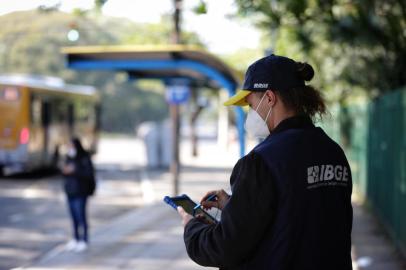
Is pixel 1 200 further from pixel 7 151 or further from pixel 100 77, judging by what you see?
pixel 100 77

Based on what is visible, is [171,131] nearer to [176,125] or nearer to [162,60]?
[176,125]

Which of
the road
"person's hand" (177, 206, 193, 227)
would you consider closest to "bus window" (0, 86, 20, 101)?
the road

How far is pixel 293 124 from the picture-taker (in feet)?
9.37

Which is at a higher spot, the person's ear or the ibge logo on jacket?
the person's ear

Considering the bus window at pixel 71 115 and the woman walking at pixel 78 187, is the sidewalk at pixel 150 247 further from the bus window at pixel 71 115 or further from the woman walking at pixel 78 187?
the bus window at pixel 71 115

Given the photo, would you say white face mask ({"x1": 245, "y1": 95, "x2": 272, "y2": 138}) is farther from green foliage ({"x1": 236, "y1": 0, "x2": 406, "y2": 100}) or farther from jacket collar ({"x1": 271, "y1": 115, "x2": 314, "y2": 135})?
green foliage ({"x1": 236, "y1": 0, "x2": 406, "y2": 100})

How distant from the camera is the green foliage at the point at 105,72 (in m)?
35.5

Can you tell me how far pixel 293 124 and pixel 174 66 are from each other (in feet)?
34.4

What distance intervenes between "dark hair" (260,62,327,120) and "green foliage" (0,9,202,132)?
21176 millimetres

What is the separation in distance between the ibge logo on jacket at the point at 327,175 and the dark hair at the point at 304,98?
0.79ft

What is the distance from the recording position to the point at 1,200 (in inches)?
662

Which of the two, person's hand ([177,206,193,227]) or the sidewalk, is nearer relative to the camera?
person's hand ([177,206,193,227])

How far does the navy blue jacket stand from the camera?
2672 millimetres

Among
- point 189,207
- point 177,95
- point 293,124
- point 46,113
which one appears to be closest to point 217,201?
point 189,207
